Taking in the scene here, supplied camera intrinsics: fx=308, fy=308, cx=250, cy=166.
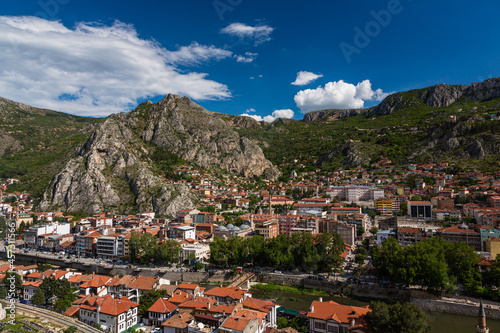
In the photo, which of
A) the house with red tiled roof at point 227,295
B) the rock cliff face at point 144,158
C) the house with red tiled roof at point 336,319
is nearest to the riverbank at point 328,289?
the house with red tiled roof at point 227,295

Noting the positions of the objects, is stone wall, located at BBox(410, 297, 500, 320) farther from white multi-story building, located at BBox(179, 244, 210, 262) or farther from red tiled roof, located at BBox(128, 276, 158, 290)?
white multi-story building, located at BBox(179, 244, 210, 262)

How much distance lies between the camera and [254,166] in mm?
130875

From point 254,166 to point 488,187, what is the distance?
268 ft

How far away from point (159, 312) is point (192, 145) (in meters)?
103

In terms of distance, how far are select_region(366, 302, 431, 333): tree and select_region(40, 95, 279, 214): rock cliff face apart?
66255 millimetres

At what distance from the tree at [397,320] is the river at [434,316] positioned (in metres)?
7.98

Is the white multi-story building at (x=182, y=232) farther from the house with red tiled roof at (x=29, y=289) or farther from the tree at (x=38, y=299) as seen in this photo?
the tree at (x=38, y=299)

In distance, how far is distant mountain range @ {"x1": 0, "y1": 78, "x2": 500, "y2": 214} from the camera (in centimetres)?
8581

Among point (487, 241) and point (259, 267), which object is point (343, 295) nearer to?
point (259, 267)

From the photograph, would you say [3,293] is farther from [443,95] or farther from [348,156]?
[443,95]

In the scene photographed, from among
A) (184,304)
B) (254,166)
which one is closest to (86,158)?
(254,166)

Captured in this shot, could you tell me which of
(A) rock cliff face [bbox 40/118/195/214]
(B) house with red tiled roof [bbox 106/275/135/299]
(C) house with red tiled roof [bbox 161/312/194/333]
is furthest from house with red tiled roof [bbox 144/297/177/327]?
(A) rock cliff face [bbox 40/118/195/214]

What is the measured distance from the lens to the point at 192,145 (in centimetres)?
12319

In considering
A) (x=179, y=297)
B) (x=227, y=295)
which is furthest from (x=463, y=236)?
(x=179, y=297)
